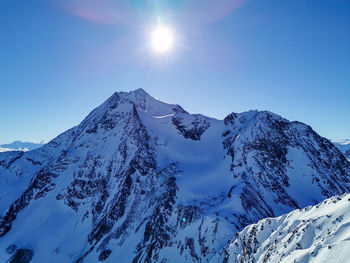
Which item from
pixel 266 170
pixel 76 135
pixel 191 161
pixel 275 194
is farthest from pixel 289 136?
pixel 76 135

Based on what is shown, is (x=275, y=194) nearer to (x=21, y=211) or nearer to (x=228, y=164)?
(x=228, y=164)

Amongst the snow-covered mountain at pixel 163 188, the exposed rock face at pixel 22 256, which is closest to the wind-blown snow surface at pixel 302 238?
the snow-covered mountain at pixel 163 188

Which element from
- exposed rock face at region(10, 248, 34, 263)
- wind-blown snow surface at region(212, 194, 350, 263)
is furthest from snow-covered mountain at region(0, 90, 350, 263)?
wind-blown snow surface at region(212, 194, 350, 263)

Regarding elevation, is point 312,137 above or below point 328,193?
above

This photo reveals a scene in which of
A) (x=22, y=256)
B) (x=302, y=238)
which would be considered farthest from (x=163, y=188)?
(x=302, y=238)

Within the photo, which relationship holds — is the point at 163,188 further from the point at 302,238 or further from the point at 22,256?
the point at 302,238

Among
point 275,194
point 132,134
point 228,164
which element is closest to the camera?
point 275,194

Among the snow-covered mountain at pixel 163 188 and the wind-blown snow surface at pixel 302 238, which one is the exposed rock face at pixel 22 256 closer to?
the snow-covered mountain at pixel 163 188
